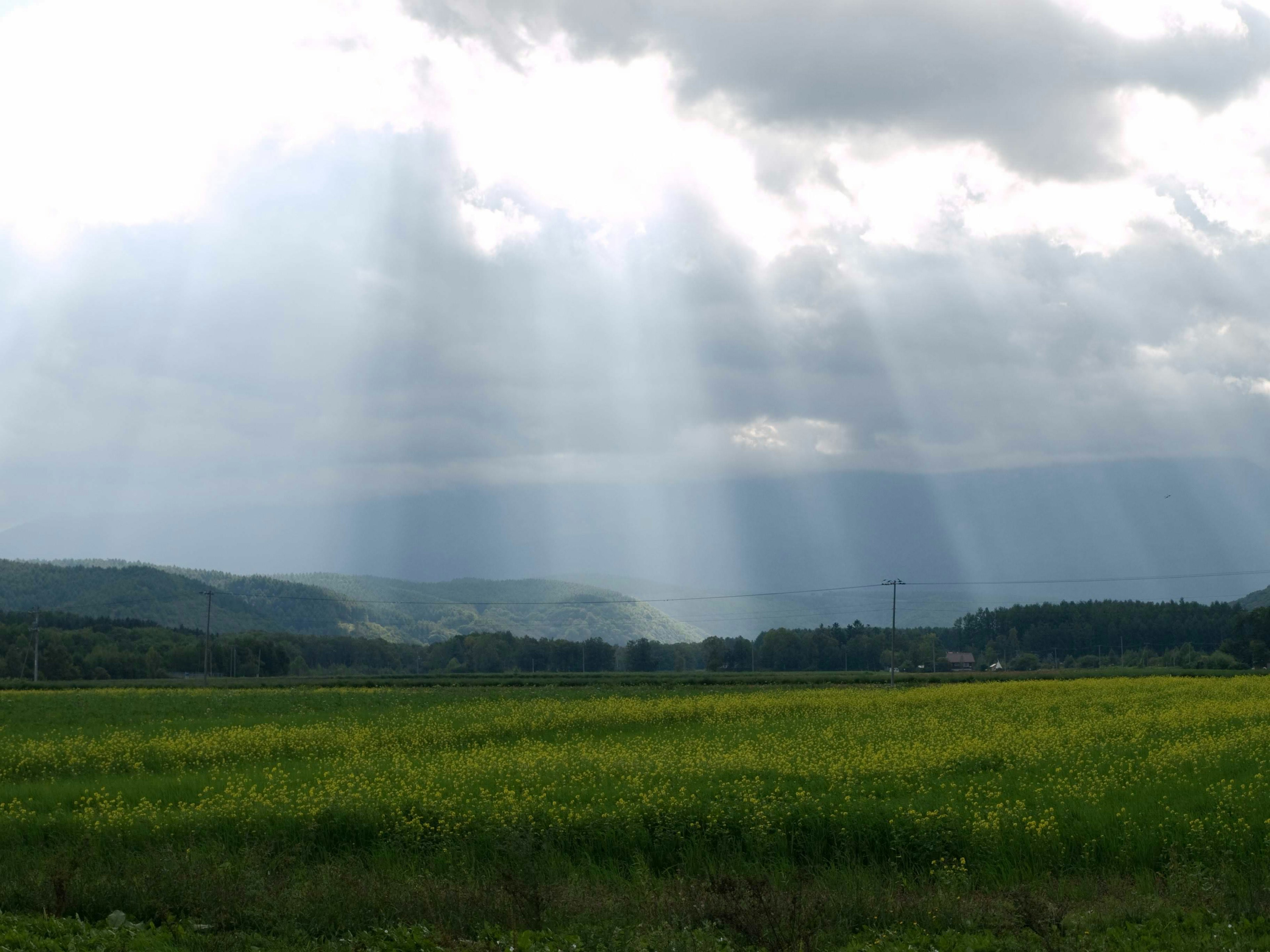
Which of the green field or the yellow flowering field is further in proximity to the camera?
the yellow flowering field

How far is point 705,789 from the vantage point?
68.4 feet

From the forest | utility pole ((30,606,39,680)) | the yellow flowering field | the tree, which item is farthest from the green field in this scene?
the tree

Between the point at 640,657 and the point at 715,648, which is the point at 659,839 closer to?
the point at 640,657

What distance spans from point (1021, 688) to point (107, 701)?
4800 centimetres

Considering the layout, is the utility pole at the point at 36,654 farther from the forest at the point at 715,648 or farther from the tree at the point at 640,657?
the tree at the point at 640,657

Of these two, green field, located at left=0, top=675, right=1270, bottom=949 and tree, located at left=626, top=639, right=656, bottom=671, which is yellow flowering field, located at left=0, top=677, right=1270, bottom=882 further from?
tree, located at left=626, top=639, right=656, bottom=671

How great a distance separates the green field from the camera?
44.4 ft

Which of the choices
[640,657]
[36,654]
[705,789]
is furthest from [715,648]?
[705,789]

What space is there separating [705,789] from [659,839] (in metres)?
2.10

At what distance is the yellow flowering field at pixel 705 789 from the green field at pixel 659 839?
8 centimetres

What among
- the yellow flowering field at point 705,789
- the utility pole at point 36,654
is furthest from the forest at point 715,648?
the yellow flowering field at point 705,789

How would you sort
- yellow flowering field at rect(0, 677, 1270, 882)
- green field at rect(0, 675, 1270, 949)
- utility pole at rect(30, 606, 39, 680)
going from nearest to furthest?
green field at rect(0, 675, 1270, 949)
yellow flowering field at rect(0, 677, 1270, 882)
utility pole at rect(30, 606, 39, 680)

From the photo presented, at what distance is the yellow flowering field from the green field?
78 mm

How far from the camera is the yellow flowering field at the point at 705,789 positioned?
18.0 meters
